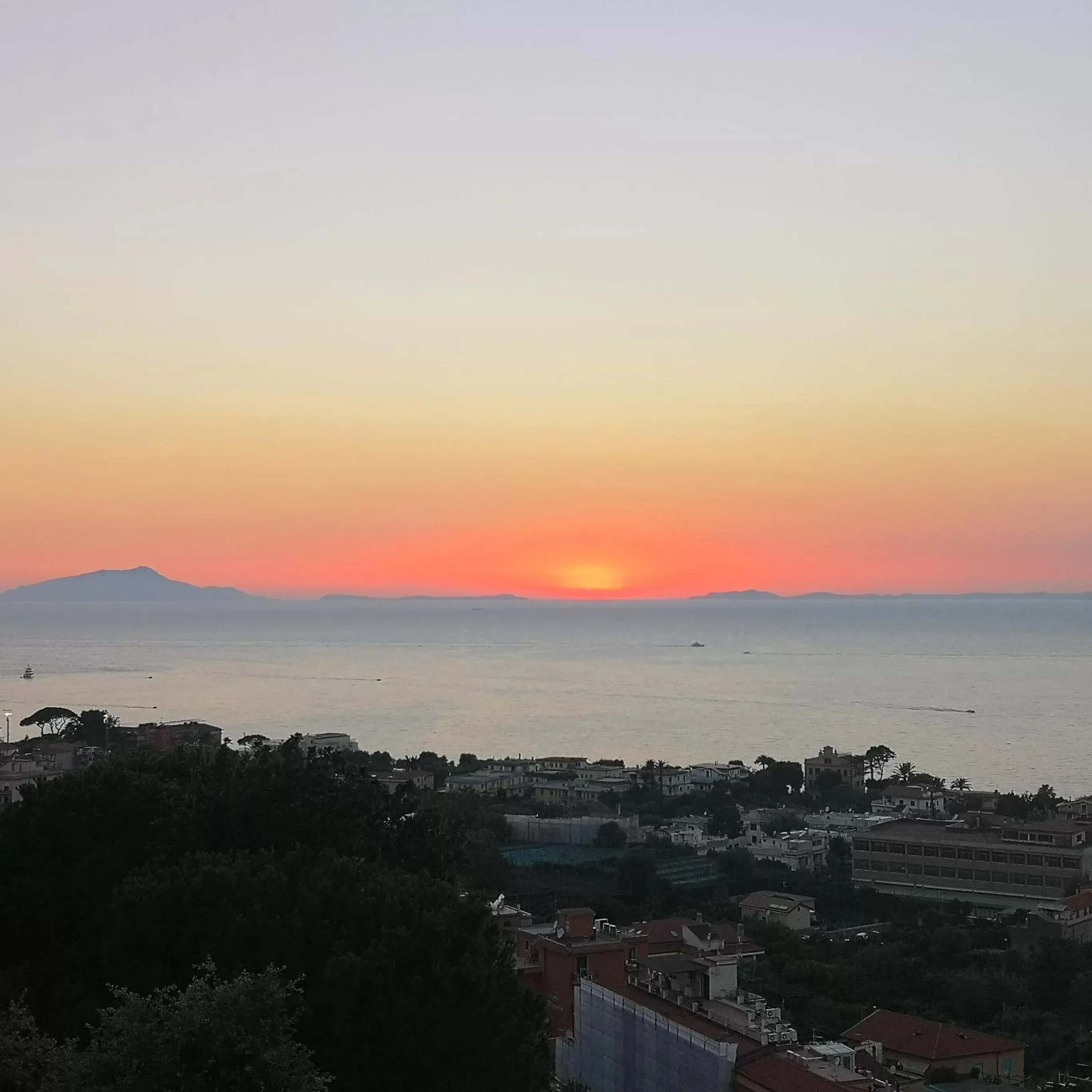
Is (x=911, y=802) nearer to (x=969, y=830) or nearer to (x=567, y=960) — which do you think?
(x=969, y=830)

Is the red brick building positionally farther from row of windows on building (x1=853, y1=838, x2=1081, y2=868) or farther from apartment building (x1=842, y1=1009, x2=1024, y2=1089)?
row of windows on building (x1=853, y1=838, x2=1081, y2=868)

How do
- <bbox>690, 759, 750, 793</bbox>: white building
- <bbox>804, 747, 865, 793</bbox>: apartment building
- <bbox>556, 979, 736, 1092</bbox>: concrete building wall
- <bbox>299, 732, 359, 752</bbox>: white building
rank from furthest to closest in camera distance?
1. <bbox>299, 732, 359, 752</bbox>: white building
2. <bbox>804, 747, 865, 793</bbox>: apartment building
3. <bbox>690, 759, 750, 793</bbox>: white building
4. <bbox>556, 979, 736, 1092</bbox>: concrete building wall

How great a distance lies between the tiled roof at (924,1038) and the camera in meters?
15.8

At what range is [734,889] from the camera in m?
29.2

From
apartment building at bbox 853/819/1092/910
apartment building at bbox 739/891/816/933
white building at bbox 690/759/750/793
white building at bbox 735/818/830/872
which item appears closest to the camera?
apartment building at bbox 739/891/816/933

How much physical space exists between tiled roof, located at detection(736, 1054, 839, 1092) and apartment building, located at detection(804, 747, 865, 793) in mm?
35328

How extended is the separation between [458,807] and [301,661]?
305ft

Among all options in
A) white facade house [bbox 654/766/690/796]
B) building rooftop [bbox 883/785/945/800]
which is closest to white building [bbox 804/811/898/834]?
building rooftop [bbox 883/785/945/800]

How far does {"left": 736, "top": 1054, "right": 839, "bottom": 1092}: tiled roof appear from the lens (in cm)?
1098

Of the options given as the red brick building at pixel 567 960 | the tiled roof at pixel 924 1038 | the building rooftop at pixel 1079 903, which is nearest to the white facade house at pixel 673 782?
the building rooftop at pixel 1079 903

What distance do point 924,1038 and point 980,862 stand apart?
607 inches

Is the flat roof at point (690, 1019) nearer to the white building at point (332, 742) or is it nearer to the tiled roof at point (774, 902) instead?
the tiled roof at point (774, 902)

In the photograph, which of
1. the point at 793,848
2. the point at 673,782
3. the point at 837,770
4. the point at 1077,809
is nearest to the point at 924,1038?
the point at 793,848

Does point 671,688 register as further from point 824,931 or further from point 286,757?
point 286,757
